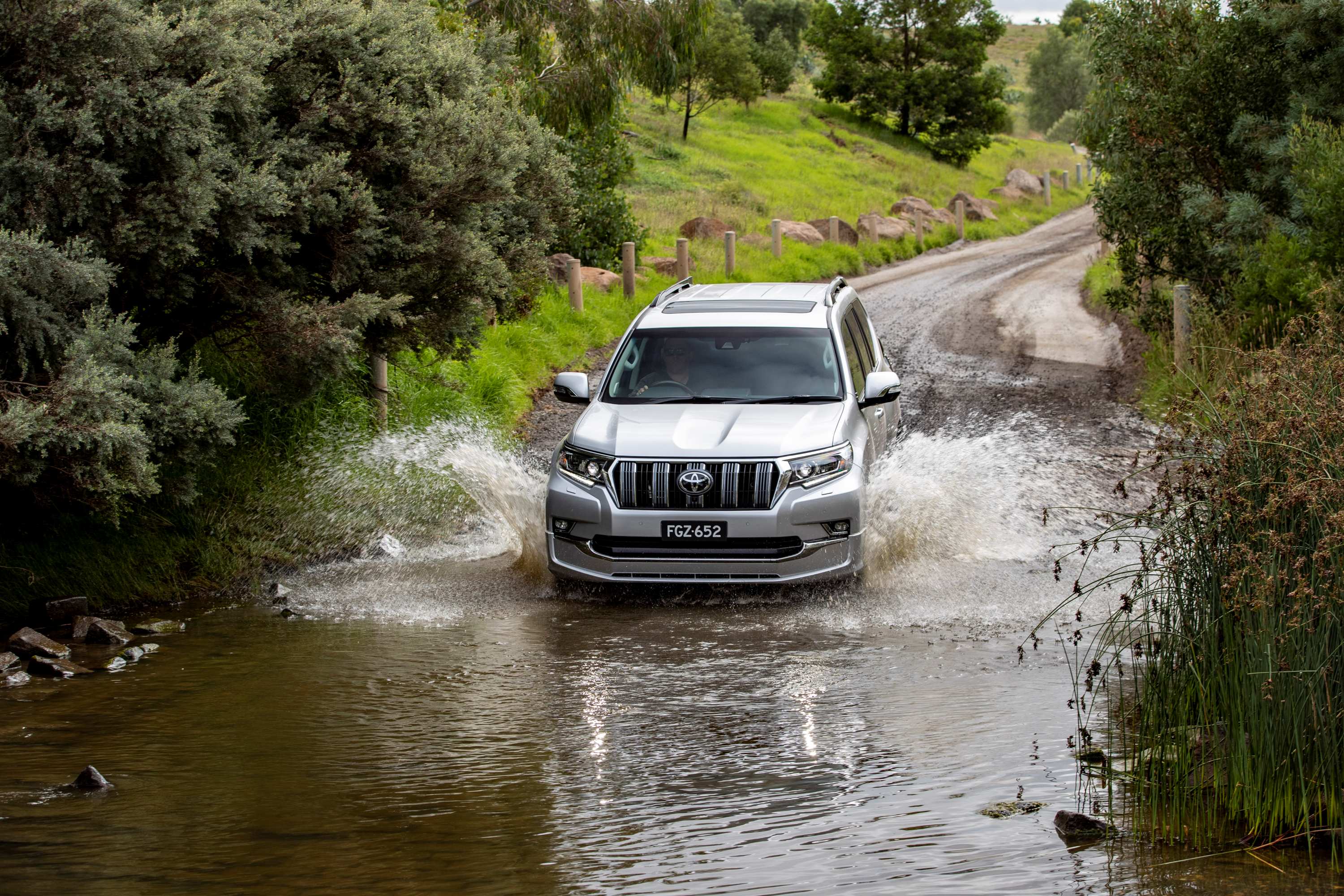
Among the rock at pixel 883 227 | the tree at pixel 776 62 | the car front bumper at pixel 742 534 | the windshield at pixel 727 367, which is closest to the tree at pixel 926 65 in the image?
the tree at pixel 776 62

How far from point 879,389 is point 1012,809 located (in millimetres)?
4633

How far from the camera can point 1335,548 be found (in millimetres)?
4887

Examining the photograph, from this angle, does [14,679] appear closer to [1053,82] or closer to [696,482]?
[696,482]

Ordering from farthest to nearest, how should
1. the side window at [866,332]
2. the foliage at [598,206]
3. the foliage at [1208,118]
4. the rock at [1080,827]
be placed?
the foliage at [598,206] → the foliage at [1208,118] → the side window at [866,332] → the rock at [1080,827]

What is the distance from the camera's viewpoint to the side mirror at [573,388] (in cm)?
995

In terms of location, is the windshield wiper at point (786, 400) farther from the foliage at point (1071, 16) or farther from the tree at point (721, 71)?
the foliage at point (1071, 16)

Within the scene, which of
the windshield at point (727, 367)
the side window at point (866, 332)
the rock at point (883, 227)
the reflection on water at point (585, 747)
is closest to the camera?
the reflection on water at point (585, 747)

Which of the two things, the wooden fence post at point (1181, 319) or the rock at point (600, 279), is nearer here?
the wooden fence post at point (1181, 319)

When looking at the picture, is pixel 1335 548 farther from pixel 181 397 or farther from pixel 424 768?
pixel 181 397

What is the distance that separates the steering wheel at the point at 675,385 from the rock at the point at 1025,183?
42689 millimetres

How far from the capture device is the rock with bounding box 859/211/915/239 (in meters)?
35.3

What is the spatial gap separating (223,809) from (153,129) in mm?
4797

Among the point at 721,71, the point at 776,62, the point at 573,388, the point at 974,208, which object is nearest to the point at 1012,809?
the point at 573,388

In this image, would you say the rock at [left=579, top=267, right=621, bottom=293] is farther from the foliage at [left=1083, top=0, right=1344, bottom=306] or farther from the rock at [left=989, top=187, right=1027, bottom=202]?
the rock at [left=989, top=187, right=1027, bottom=202]
